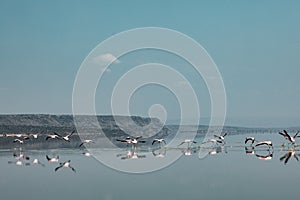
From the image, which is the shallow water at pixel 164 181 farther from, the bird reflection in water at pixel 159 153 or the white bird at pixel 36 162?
the bird reflection in water at pixel 159 153

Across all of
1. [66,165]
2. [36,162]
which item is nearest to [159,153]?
[66,165]

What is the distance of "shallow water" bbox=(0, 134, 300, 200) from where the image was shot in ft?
68.8

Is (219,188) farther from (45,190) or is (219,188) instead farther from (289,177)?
(45,190)

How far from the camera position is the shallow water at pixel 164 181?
68.8 feet

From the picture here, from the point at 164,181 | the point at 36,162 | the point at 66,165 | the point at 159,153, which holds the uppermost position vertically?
the point at 159,153

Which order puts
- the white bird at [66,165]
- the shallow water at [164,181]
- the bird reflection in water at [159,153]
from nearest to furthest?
the shallow water at [164,181], the white bird at [66,165], the bird reflection in water at [159,153]

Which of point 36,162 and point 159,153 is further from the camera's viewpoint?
point 159,153

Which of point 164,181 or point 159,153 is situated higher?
point 159,153

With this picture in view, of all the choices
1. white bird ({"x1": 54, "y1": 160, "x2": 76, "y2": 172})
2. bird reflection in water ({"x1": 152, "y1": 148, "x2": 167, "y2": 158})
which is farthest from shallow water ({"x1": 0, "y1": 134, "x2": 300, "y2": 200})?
bird reflection in water ({"x1": 152, "y1": 148, "x2": 167, "y2": 158})

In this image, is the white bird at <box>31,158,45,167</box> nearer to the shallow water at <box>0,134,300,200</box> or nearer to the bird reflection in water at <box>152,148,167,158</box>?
the shallow water at <box>0,134,300,200</box>

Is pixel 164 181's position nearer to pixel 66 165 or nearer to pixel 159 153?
pixel 66 165

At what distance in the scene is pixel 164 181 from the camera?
24859 mm

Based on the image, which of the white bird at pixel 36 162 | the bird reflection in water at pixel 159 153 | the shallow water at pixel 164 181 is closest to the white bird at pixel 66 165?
the shallow water at pixel 164 181

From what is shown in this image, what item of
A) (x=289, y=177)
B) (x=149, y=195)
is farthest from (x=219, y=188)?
(x=289, y=177)
